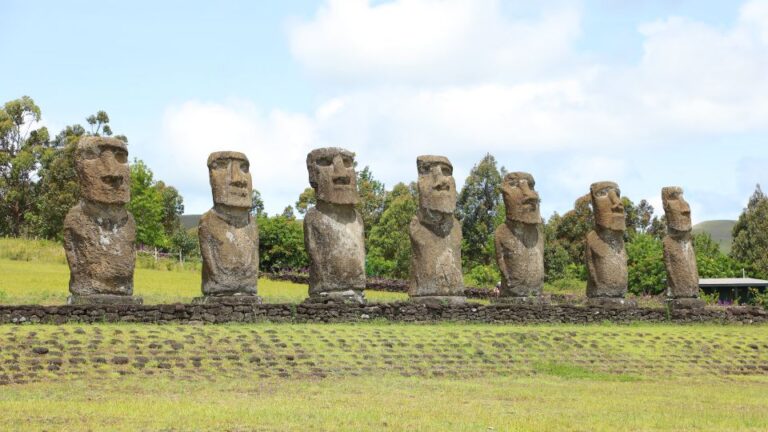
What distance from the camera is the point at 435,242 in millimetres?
24719

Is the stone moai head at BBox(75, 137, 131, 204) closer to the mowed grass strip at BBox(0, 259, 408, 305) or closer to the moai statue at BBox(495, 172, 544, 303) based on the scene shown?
the mowed grass strip at BBox(0, 259, 408, 305)

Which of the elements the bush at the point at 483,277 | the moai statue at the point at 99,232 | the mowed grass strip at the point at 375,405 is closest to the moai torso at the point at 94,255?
the moai statue at the point at 99,232

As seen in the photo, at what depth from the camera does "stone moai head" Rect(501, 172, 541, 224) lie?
1033 inches

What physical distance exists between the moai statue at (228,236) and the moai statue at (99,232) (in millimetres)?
1731

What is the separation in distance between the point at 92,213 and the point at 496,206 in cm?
3663

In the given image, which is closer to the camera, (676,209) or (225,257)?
(225,257)

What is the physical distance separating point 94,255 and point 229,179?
10.9ft

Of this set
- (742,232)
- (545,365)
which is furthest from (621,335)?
(742,232)

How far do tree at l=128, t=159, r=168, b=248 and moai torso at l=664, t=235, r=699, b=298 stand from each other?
3844 centimetres

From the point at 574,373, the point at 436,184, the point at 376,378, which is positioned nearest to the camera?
the point at 376,378

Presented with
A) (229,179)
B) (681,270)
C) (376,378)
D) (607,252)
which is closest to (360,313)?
(229,179)

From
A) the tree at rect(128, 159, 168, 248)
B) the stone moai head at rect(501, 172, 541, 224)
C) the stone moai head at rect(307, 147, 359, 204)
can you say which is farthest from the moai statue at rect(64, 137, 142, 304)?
the tree at rect(128, 159, 168, 248)

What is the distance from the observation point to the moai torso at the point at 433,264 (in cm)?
2452

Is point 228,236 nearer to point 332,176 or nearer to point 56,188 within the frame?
point 332,176
